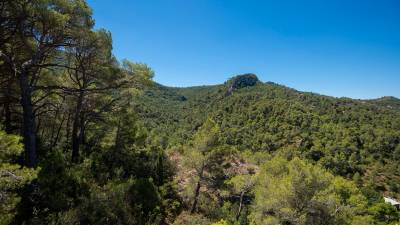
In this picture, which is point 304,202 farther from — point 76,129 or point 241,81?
point 241,81

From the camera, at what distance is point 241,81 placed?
149125mm

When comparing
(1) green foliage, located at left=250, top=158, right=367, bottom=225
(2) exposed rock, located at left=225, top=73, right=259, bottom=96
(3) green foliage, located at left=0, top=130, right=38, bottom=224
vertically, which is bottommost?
(1) green foliage, located at left=250, top=158, right=367, bottom=225

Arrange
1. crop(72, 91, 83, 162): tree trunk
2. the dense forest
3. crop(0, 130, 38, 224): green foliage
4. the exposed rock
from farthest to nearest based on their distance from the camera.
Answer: the exposed rock < crop(72, 91, 83, 162): tree trunk < the dense forest < crop(0, 130, 38, 224): green foliage

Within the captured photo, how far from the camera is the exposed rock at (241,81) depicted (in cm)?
14009

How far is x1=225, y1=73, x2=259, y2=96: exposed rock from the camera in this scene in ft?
460

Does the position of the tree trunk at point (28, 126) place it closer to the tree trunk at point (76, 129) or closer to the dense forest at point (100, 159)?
the dense forest at point (100, 159)

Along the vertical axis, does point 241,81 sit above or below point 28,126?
above

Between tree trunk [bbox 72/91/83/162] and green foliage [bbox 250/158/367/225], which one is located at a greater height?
tree trunk [bbox 72/91/83/162]

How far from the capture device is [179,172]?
20.8 meters


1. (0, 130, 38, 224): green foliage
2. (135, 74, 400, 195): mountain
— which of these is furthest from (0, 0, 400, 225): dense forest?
(135, 74, 400, 195): mountain

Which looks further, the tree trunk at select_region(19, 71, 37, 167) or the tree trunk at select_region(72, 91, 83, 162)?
the tree trunk at select_region(72, 91, 83, 162)

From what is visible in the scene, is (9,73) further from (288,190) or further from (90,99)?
(288,190)

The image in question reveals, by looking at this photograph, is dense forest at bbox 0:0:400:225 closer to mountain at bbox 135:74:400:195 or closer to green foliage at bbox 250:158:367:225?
green foliage at bbox 250:158:367:225

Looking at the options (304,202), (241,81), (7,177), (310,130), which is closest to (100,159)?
(7,177)
